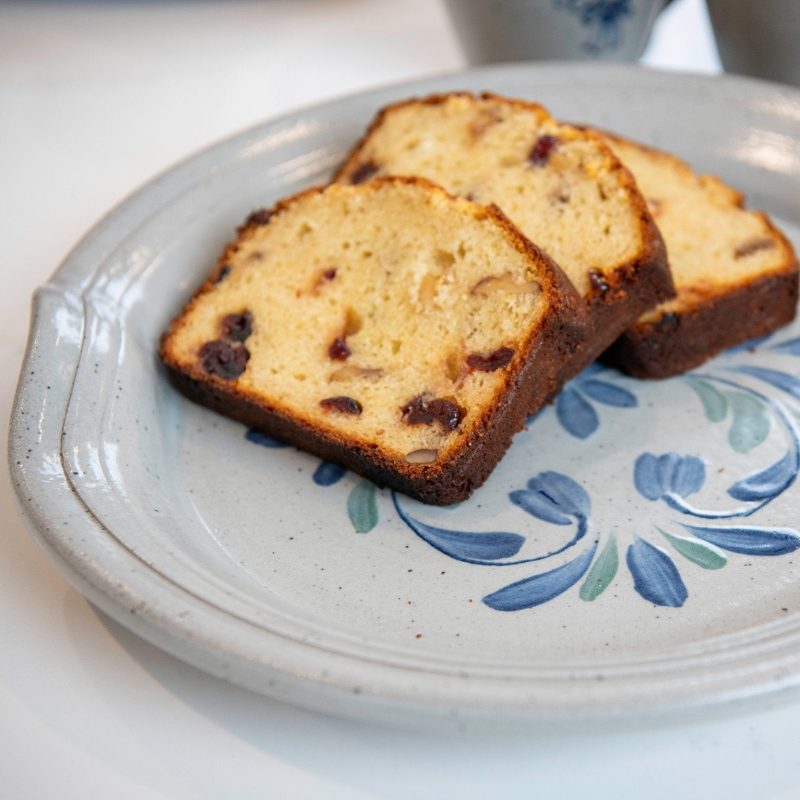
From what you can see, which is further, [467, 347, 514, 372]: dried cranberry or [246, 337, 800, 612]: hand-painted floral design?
[467, 347, 514, 372]: dried cranberry

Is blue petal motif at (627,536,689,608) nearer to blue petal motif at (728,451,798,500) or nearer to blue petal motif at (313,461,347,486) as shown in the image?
blue petal motif at (728,451,798,500)

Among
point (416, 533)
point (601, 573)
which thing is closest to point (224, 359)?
point (416, 533)

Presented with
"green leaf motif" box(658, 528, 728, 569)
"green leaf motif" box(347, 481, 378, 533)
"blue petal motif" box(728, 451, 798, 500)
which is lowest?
"blue petal motif" box(728, 451, 798, 500)

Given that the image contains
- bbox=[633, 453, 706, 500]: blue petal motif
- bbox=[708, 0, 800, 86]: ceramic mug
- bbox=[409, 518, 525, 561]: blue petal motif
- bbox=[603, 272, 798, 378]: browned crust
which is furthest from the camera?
bbox=[708, 0, 800, 86]: ceramic mug

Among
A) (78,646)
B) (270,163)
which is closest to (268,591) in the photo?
(78,646)

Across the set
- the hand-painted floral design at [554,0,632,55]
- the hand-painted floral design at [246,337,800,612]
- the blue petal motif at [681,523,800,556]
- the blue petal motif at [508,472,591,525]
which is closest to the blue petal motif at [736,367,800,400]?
the hand-painted floral design at [246,337,800,612]

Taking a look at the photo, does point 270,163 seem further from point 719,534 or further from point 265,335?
point 719,534

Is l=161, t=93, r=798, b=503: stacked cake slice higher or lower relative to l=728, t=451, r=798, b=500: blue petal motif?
higher

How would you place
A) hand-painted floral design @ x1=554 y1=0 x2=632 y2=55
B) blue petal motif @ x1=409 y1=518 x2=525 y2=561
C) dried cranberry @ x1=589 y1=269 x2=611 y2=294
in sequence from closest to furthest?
blue petal motif @ x1=409 y1=518 x2=525 y2=561
dried cranberry @ x1=589 y1=269 x2=611 y2=294
hand-painted floral design @ x1=554 y1=0 x2=632 y2=55
